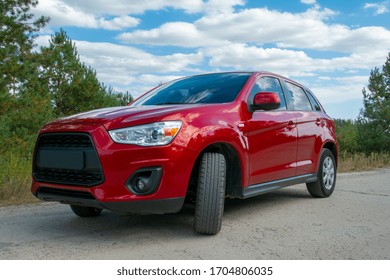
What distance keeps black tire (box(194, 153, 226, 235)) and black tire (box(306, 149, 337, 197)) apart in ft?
8.84

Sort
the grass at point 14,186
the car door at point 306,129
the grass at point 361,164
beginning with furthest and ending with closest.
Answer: the grass at point 361,164 → the grass at point 14,186 → the car door at point 306,129

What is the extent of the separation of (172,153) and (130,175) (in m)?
0.40

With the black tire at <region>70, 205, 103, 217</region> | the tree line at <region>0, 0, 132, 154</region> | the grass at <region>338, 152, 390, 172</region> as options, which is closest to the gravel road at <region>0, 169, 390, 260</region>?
the black tire at <region>70, 205, 103, 217</region>

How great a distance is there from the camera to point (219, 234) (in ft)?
13.5

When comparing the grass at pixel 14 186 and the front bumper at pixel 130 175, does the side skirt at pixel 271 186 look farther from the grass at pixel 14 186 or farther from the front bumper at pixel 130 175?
the grass at pixel 14 186

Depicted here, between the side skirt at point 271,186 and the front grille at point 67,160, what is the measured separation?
5.21ft

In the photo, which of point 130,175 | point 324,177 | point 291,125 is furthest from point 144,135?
point 324,177

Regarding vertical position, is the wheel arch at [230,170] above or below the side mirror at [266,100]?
below

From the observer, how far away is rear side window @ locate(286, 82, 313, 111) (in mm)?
5773

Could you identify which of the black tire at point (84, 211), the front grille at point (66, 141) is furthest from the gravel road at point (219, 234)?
the front grille at point (66, 141)

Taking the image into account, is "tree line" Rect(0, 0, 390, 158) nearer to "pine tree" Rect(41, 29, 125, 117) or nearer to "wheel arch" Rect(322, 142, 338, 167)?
"pine tree" Rect(41, 29, 125, 117)

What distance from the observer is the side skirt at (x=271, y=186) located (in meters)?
4.42

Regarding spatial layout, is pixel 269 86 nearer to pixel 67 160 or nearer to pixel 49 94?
pixel 67 160

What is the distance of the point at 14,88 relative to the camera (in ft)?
59.4
